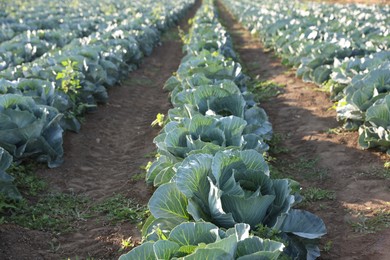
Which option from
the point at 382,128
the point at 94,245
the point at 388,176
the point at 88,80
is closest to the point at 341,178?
the point at 388,176

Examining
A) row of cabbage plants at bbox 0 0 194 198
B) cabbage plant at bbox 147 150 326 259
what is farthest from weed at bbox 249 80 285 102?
cabbage plant at bbox 147 150 326 259

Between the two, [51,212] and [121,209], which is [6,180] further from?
[121,209]

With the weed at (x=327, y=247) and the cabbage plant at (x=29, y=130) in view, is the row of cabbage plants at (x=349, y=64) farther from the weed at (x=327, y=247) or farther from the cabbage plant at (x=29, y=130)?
the cabbage plant at (x=29, y=130)

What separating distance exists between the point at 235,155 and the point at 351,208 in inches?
73.9

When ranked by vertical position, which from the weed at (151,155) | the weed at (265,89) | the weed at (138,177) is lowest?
the weed at (265,89)

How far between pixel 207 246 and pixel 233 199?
2.87 feet

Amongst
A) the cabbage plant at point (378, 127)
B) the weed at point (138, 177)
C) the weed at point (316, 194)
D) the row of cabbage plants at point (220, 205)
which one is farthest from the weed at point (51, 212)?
the cabbage plant at point (378, 127)

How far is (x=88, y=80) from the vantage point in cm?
888

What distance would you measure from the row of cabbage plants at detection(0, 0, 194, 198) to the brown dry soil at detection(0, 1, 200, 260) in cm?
29

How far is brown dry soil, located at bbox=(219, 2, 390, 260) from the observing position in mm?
4305

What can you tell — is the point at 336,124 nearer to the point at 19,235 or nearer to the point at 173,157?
the point at 173,157

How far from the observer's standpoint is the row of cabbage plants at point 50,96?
5777mm

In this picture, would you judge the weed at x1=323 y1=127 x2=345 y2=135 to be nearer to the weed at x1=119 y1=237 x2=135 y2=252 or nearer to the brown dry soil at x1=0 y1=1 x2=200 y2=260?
the brown dry soil at x1=0 y1=1 x2=200 y2=260

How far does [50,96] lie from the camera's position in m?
6.80
